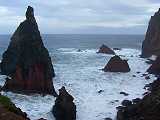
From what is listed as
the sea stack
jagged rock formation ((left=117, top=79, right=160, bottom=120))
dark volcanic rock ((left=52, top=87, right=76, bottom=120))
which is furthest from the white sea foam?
jagged rock formation ((left=117, top=79, right=160, bottom=120))

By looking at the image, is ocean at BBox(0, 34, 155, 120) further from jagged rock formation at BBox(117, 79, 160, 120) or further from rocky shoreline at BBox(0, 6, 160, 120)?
jagged rock formation at BBox(117, 79, 160, 120)

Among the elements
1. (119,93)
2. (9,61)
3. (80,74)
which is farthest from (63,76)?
(119,93)

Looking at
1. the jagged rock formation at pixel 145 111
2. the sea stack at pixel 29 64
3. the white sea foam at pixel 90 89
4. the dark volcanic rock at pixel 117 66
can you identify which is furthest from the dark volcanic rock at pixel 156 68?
the jagged rock formation at pixel 145 111

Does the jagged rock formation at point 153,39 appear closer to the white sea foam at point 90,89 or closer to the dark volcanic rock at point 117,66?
the white sea foam at point 90,89

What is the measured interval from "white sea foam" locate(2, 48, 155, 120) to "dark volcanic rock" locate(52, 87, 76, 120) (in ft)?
3.23

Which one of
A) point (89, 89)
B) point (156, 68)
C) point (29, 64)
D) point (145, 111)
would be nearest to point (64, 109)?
point (145, 111)

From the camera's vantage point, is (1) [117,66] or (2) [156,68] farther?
(1) [117,66]

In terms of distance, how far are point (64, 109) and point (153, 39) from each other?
55.9 metres

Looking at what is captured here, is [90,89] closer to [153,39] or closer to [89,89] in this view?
[89,89]

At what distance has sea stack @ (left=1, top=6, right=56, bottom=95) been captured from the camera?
52.7 meters

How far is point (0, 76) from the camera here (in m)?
61.7

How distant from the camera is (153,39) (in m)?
95.4

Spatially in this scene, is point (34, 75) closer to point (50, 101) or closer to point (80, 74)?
point (50, 101)

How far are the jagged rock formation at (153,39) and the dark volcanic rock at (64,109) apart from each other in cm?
5116
